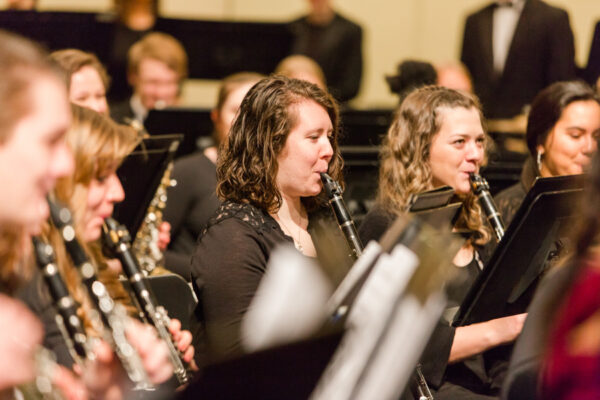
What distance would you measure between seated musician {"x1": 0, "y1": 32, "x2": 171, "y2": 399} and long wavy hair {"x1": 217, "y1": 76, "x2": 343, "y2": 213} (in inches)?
43.5

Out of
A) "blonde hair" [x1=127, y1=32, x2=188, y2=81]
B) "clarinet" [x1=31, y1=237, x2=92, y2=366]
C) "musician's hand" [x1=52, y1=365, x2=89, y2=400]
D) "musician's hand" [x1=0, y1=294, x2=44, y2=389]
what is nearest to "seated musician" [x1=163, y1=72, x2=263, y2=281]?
"blonde hair" [x1=127, y1=32, x2=188, y2=81]

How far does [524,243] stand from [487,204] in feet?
2.11

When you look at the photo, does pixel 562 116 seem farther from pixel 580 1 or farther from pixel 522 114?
pixel 580 1

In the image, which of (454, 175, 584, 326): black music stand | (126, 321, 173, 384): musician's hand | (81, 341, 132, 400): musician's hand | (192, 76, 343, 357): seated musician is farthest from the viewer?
(192, 76, 343, 357): seated musician

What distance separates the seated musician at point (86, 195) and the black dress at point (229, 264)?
20 cm

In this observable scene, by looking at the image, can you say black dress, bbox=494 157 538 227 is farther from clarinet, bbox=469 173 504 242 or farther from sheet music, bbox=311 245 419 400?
A: sheet music, bbox=311 245 419 400

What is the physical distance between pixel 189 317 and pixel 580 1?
555cm

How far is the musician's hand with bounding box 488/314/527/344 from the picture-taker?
8.06 feet

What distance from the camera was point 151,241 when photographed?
3.19 meters

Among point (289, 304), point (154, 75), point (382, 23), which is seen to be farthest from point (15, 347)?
point (382, 23)

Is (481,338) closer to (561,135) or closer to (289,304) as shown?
(561,135)

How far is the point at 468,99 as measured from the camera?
292cm

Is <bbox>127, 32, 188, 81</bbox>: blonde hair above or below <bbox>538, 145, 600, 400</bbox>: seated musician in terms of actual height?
below

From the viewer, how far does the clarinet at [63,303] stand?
155 cm
